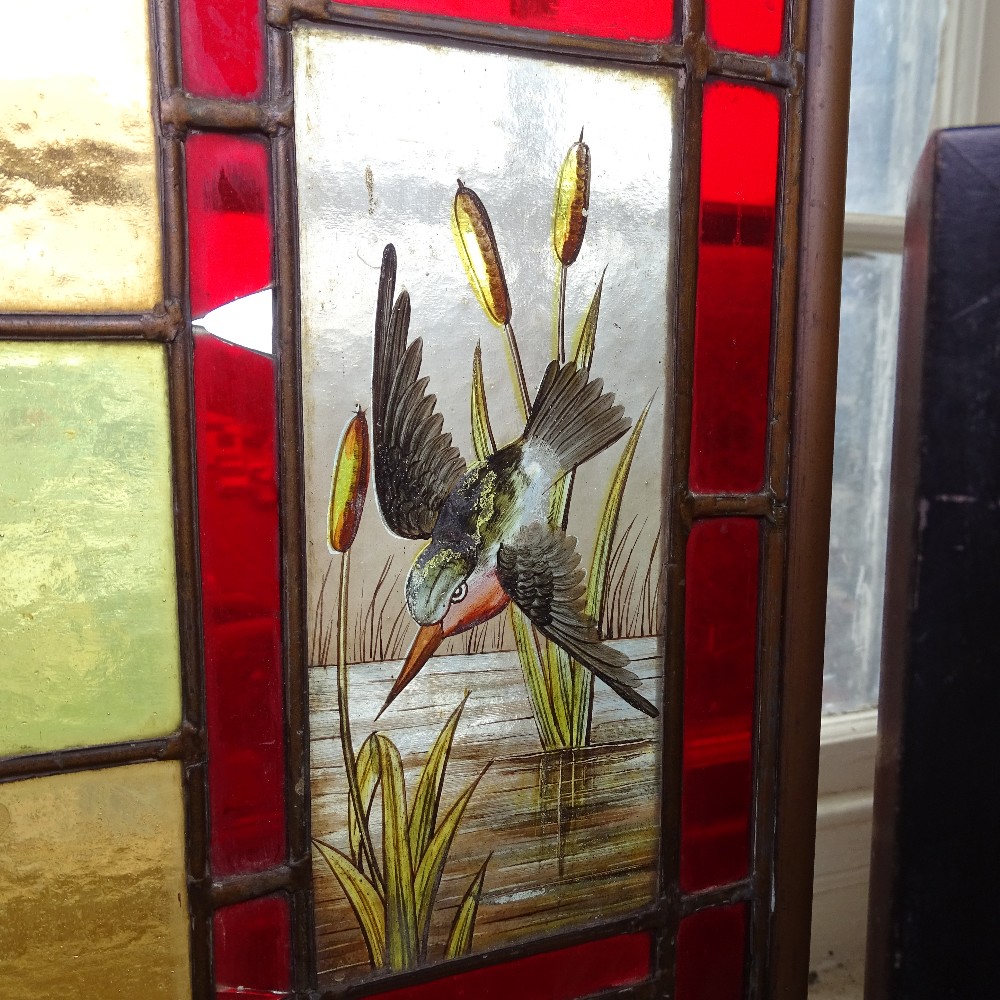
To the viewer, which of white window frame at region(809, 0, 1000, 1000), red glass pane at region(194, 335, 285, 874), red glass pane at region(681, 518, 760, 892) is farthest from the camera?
white window frame at region(809, 0, 1000, 1000)

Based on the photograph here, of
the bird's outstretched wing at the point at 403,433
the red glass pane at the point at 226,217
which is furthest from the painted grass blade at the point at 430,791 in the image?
the red glass pane at the point at 226,217

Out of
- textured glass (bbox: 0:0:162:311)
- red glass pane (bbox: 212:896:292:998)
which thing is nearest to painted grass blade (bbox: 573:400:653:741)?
red glass pane (bbox: 212:896:292:998)

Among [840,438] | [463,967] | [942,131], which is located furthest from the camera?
[840,438]

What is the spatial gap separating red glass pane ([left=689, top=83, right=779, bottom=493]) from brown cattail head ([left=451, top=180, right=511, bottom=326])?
275mm

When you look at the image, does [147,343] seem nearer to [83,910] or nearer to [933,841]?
[83,910]

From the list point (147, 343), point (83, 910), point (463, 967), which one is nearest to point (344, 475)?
point (147, 343)

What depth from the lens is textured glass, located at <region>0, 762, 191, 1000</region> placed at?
3.14ft

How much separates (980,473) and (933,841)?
20 cm

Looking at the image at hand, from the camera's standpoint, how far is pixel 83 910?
3.22ft

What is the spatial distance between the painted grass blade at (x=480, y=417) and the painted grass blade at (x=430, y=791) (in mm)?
302

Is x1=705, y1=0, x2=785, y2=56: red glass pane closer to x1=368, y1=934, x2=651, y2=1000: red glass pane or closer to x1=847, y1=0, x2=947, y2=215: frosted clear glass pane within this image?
x1=847, y1=0, x2=947, y2=215: frosted clear glass pane

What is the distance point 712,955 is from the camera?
1312 mm

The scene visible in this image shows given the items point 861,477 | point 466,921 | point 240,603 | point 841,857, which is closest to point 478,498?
point 240,603

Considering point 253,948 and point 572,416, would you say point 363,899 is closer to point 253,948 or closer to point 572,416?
point 253,948
